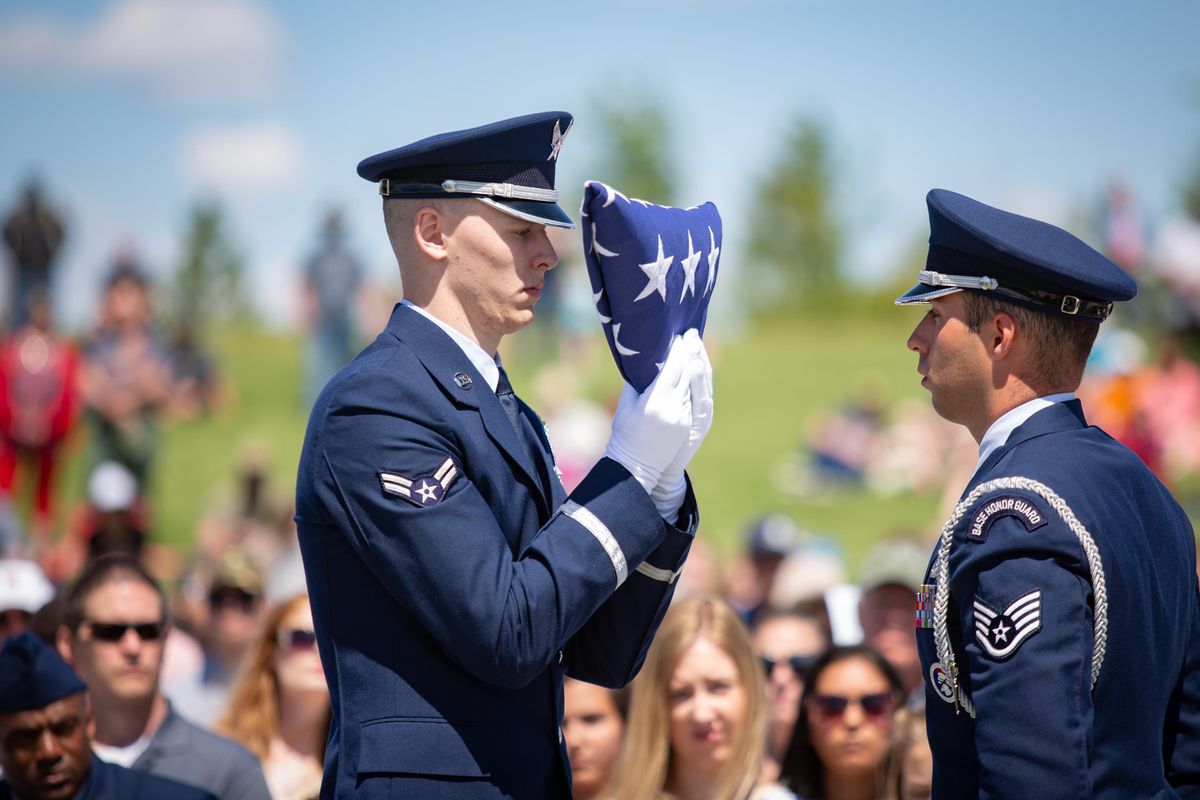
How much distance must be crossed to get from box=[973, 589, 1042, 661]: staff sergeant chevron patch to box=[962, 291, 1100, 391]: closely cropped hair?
0.48 meters

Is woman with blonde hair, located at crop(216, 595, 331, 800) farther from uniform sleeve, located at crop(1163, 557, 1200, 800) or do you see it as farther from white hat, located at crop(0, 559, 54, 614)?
uniform sleeve, located at crop(1163, 557, 1200, 800)

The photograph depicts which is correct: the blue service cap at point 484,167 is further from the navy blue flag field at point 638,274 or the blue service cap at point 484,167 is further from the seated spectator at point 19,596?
the seated spectator at point 19,596

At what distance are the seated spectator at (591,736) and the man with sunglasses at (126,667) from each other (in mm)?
989

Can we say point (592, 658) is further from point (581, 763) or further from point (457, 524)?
point (581, 763)

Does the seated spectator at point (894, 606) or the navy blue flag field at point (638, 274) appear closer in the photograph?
the navy blue flag field at point (638, 274)

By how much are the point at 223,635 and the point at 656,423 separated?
4336 millimetres

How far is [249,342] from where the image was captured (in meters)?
25.7

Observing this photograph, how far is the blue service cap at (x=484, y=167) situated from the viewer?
252 cm

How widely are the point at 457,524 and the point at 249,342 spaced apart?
24240 mm

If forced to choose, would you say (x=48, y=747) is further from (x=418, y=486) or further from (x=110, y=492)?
(x=110, y=492)

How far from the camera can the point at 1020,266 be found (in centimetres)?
249

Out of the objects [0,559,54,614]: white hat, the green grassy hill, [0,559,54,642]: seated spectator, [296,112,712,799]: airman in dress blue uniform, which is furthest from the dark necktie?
the green grassy hill

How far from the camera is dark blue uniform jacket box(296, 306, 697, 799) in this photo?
227cm

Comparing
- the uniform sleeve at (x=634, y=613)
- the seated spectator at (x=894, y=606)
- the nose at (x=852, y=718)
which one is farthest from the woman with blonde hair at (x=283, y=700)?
the uniform sleeve at (x=634, y=613)
